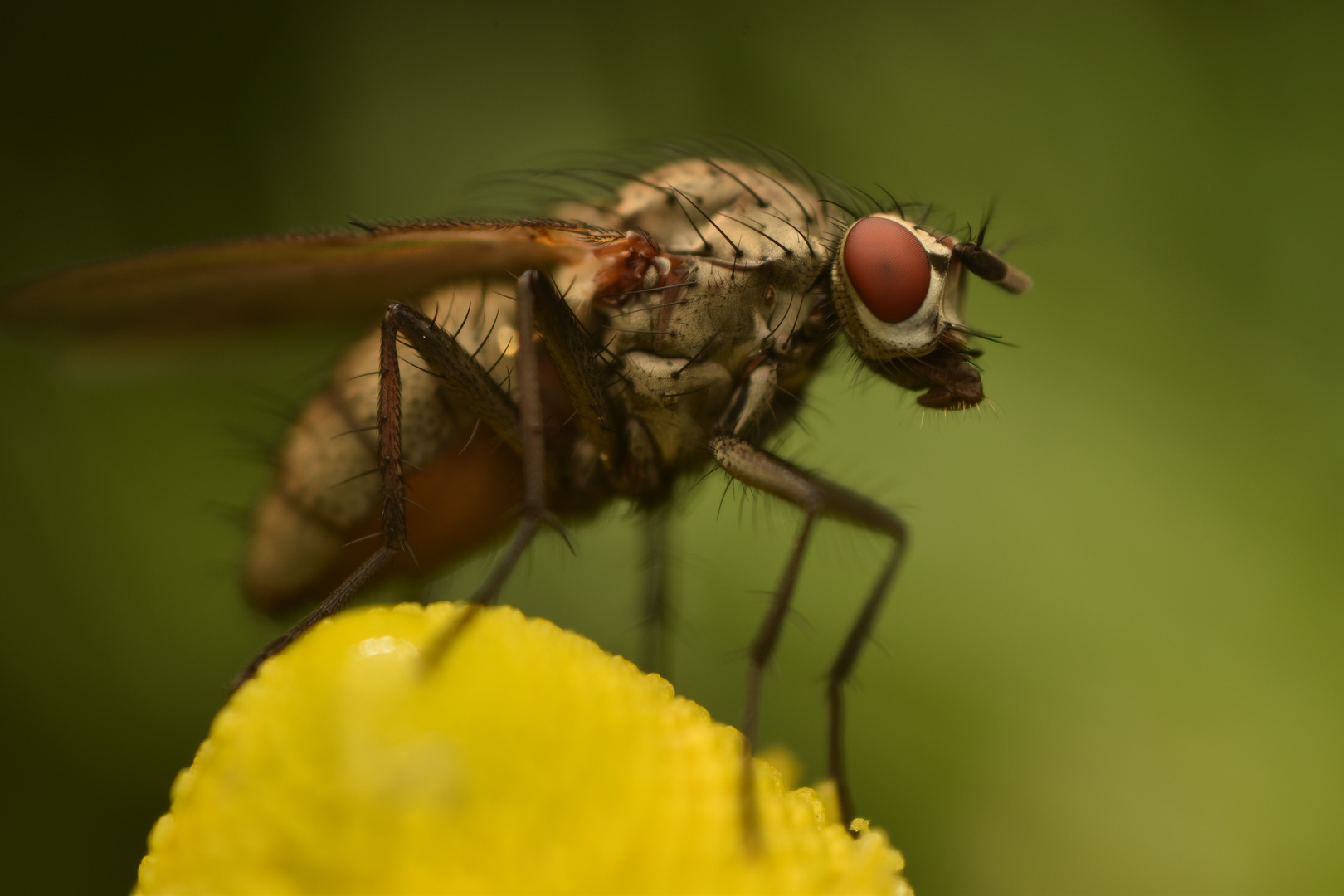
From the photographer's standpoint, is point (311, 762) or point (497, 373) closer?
point (311, 762)

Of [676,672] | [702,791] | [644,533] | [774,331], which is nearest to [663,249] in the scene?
[774,331]

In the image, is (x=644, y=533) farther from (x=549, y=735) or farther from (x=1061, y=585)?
(x=549, y=735)

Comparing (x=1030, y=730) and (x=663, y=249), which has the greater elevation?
(x=663, y=249)

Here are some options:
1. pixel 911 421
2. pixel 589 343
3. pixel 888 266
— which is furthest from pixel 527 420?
pixel 911 421

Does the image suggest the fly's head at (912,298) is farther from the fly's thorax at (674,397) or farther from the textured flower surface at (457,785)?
the textured flower surface at (457,785)

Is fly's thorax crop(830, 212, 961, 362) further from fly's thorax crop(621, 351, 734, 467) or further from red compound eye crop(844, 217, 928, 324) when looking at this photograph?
fly's thorax crop(621, 351, 734, 467)

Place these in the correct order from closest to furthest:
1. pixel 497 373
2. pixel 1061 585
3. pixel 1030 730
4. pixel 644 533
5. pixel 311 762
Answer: pixel 311 762 → pixel 497 373 → pixel 1030 730 → pixel 1061 585 → pixel 644 533
